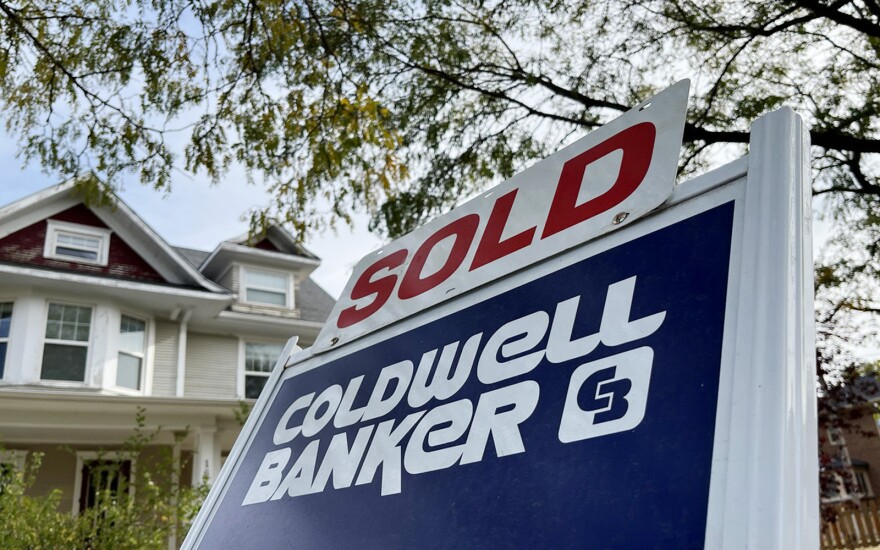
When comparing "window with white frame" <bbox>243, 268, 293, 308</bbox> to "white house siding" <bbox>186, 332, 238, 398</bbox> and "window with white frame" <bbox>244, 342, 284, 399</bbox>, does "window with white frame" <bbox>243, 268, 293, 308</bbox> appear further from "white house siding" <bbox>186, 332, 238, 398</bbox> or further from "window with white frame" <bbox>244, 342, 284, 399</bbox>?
"white house siding" <bbox>186, 332, 238, 398</bbox>

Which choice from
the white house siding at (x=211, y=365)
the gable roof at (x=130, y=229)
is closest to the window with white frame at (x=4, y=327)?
the gable roof at (x=130, y=229)

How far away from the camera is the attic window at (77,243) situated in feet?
51.8

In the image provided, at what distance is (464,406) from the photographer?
129cm

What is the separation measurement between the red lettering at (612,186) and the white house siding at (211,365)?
16010 mm

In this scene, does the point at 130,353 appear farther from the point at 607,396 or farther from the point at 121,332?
the point at 607,396

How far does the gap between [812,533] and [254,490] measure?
1255 millimetres

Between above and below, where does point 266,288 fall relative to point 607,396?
above

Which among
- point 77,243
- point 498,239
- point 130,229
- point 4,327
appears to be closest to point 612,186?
point 498,239

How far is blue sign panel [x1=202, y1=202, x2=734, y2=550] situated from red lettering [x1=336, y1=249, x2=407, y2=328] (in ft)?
0.61

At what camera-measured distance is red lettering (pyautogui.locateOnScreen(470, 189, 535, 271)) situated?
4.76 feet

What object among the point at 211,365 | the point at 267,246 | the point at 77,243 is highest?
the point at 267,246

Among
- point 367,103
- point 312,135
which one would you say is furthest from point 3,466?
point 367,103

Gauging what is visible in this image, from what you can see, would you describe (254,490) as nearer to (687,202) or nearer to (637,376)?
(637,376)

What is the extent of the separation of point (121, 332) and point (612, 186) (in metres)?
15.8
